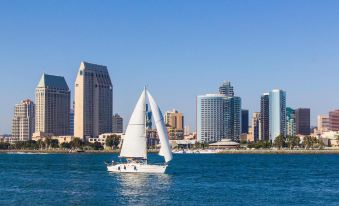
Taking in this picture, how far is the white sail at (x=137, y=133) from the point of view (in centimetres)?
10281

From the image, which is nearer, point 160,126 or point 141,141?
point 160,126

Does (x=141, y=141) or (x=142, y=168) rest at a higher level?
(x=141, y=141)

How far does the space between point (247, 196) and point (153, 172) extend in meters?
31.4

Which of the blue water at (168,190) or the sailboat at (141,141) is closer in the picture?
the blue water at (168,190)

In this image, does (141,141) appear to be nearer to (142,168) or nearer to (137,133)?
(137,133)

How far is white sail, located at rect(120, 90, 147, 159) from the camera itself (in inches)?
4048

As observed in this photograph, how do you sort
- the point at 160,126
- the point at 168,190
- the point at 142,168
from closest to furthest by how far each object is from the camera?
the point at 168,190 < the point at 160,126 < the point at 142,168

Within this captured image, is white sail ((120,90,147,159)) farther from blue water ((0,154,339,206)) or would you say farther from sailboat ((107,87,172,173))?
blue water ((0,154,339,206))

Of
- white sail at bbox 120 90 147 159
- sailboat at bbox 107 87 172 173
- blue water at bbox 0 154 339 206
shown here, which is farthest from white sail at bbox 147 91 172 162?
blue water at bbox 0 154 339 206

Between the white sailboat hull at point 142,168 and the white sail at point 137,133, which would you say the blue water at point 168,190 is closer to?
the white sailboat hull at point 142,168

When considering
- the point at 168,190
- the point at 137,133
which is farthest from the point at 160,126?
the point at 168,190

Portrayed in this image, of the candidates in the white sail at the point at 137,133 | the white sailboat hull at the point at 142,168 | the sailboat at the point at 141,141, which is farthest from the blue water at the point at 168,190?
the white sail at the point at 137,133

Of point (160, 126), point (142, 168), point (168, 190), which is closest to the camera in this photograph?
point (168, 190)

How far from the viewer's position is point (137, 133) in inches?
4063
